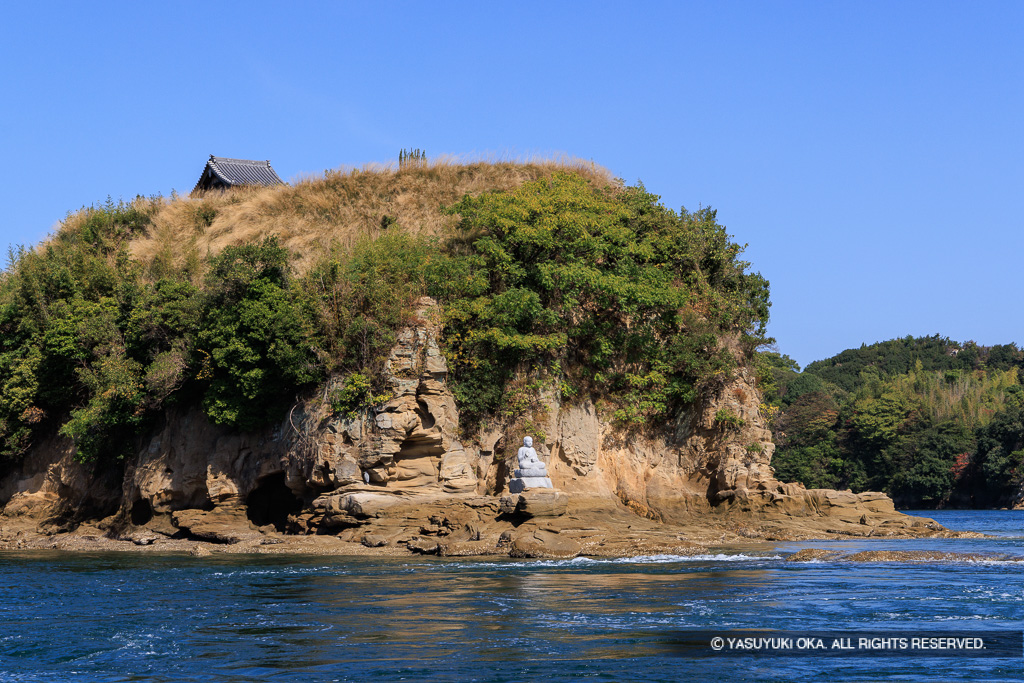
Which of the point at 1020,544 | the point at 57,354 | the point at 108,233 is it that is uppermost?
the point at 108,233

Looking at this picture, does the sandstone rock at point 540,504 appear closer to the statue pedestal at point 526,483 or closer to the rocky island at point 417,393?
the rocky island at point 417,393

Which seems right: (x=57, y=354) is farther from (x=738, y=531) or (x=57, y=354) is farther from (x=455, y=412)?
(x=738, y=531)

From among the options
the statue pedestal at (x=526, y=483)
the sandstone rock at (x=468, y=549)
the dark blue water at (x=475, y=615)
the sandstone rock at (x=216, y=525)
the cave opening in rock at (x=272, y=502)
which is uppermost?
the statue pedestal at (x=526, y=483)

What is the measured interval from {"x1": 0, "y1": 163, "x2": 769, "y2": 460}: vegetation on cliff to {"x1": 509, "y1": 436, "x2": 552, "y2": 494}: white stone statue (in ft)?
10.3

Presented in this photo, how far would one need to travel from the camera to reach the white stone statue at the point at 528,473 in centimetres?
2791

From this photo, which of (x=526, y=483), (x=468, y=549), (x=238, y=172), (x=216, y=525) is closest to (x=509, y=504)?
(x=526, y=483)

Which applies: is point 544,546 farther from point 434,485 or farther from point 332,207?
point 332,207

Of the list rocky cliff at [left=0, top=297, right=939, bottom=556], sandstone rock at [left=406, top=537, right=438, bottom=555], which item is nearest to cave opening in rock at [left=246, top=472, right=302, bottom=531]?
rocky cliff at [left=0, top=297, right=939, bottom=556]

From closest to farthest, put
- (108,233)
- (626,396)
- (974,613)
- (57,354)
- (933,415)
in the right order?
1. (974,613)
2. (626,396)
3. (57,354)
4. (108,233)
5. (933,415)

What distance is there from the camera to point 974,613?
50.5ft

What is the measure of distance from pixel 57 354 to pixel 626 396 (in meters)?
20.8

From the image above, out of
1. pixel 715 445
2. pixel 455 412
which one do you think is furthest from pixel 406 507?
pixel 715 445

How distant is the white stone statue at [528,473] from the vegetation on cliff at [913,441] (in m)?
40.0

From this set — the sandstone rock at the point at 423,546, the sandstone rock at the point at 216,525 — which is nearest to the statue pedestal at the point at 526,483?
the sandstone rock at the point at 423,546
